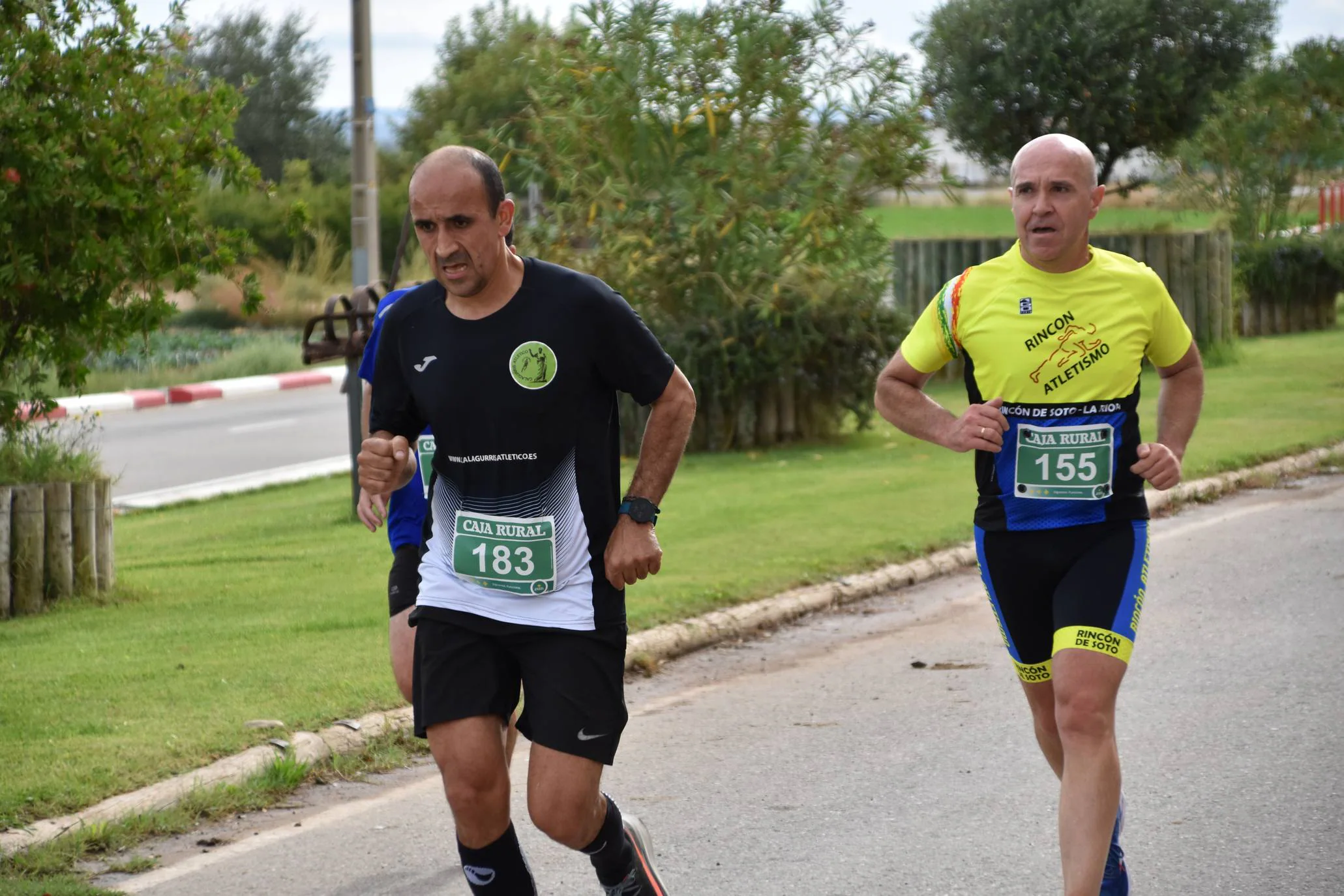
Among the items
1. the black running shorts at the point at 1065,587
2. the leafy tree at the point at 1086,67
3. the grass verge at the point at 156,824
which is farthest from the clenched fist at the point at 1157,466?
the leafy tree at the point at 1086,67

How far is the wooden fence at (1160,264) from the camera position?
22000mm

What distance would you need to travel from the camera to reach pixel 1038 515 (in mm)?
4566

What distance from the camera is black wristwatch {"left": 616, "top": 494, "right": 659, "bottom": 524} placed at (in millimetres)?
4090

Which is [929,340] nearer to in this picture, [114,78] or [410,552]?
[410,552]

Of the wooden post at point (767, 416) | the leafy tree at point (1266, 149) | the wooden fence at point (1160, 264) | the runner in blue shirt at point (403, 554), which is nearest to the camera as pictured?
the runner in blue shirt at point (403, 554)

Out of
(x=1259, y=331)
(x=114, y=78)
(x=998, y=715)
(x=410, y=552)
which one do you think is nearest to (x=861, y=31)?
(x=114, y=78)

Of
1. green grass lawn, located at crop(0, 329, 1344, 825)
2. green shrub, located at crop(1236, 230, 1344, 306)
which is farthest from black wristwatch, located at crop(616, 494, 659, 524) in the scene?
green shrub, located at crop(1236, 230, 1344, 306)

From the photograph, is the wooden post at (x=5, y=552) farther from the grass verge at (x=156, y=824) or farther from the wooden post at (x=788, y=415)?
the wooden post at (x=788, y=415)

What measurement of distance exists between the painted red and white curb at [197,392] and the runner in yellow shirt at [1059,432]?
60.3 feet

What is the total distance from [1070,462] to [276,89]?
49030 mm

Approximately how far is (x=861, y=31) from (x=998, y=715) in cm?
930

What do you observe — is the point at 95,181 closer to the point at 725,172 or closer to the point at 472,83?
the point at 725,172

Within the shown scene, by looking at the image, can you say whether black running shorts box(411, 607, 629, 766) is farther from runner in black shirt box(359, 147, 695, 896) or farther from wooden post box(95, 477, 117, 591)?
wooden post box(95, 477, 117, 591)

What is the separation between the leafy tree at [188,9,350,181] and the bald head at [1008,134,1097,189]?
47455 millimetres
